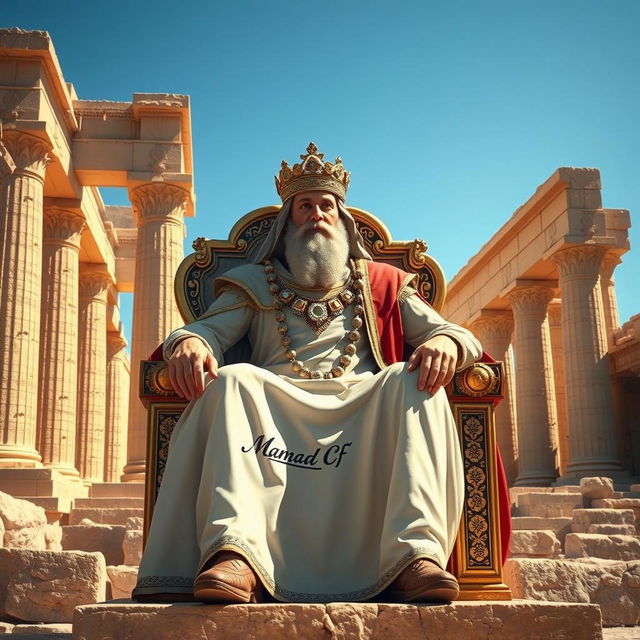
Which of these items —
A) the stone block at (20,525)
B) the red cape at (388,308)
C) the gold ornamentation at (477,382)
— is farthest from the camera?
the stone block at (20,525)

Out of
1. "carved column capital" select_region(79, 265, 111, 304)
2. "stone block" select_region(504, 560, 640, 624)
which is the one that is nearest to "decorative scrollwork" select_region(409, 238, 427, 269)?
"stone block" select_region(504, 560, 640, 624)

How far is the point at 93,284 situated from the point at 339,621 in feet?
87.9

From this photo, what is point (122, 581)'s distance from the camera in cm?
929

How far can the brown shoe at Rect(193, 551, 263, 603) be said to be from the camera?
3.57 meters

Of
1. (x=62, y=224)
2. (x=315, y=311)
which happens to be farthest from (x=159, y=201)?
(x=315, y=311)

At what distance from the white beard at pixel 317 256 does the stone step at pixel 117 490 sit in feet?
51.0

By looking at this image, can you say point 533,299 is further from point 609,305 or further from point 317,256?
point 317,256

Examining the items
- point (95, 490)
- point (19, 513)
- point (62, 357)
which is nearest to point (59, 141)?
point (62, 357)

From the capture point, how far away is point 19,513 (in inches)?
457

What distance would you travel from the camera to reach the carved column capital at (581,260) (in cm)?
2572

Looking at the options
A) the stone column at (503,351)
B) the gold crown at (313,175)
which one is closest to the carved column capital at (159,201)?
the stone column at (503,351)

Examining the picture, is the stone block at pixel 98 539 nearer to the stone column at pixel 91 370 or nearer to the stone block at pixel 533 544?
the stone block at pixel 533 544

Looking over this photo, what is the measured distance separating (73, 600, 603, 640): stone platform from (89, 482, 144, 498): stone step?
16948mm

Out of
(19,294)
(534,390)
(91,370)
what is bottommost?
(534,390)
